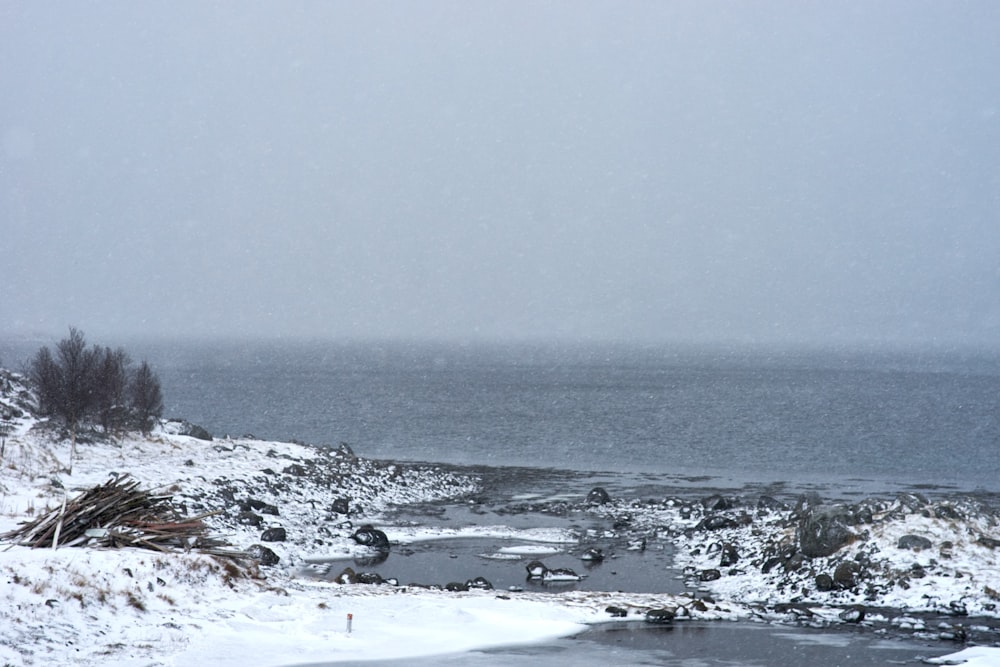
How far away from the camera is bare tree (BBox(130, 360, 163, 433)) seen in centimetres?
3278

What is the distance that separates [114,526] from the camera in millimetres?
14672

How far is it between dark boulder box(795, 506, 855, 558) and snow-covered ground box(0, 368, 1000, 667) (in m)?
1.59

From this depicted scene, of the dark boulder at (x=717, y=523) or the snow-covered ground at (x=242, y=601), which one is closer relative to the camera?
the snow-covered ground at (x=242, y=601)

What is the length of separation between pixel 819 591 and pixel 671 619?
4.09m

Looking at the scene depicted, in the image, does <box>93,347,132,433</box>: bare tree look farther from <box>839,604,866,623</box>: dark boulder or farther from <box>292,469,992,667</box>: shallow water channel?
<box>839,604,866,623</box>: dark boulder

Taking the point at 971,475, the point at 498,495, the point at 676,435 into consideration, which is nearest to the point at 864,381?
the point at 676,435

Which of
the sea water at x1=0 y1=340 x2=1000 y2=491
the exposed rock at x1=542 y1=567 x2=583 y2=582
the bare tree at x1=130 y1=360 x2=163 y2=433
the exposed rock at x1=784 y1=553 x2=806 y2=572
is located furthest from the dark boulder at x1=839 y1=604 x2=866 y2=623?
the sea water at x1=0 y1=340 x2=1000 y2=491

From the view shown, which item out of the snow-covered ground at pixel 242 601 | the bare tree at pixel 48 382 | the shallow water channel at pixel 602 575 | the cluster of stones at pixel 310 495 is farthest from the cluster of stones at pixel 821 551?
the bare tree at pixel 48 382

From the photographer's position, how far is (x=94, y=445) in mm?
28078

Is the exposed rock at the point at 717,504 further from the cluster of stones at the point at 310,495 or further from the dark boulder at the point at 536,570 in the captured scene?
the cluster of stones at the point at 310,495

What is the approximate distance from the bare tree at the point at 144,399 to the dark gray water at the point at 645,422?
20865 mm

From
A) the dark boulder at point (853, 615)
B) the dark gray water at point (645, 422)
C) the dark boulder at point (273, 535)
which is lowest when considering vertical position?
the dark gray water at point (645, 422)

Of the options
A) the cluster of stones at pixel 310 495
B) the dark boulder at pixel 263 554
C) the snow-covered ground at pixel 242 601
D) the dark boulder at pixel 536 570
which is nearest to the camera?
the snow-covered ground at pixel 242 601

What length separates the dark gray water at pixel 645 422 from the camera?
5169 cm
